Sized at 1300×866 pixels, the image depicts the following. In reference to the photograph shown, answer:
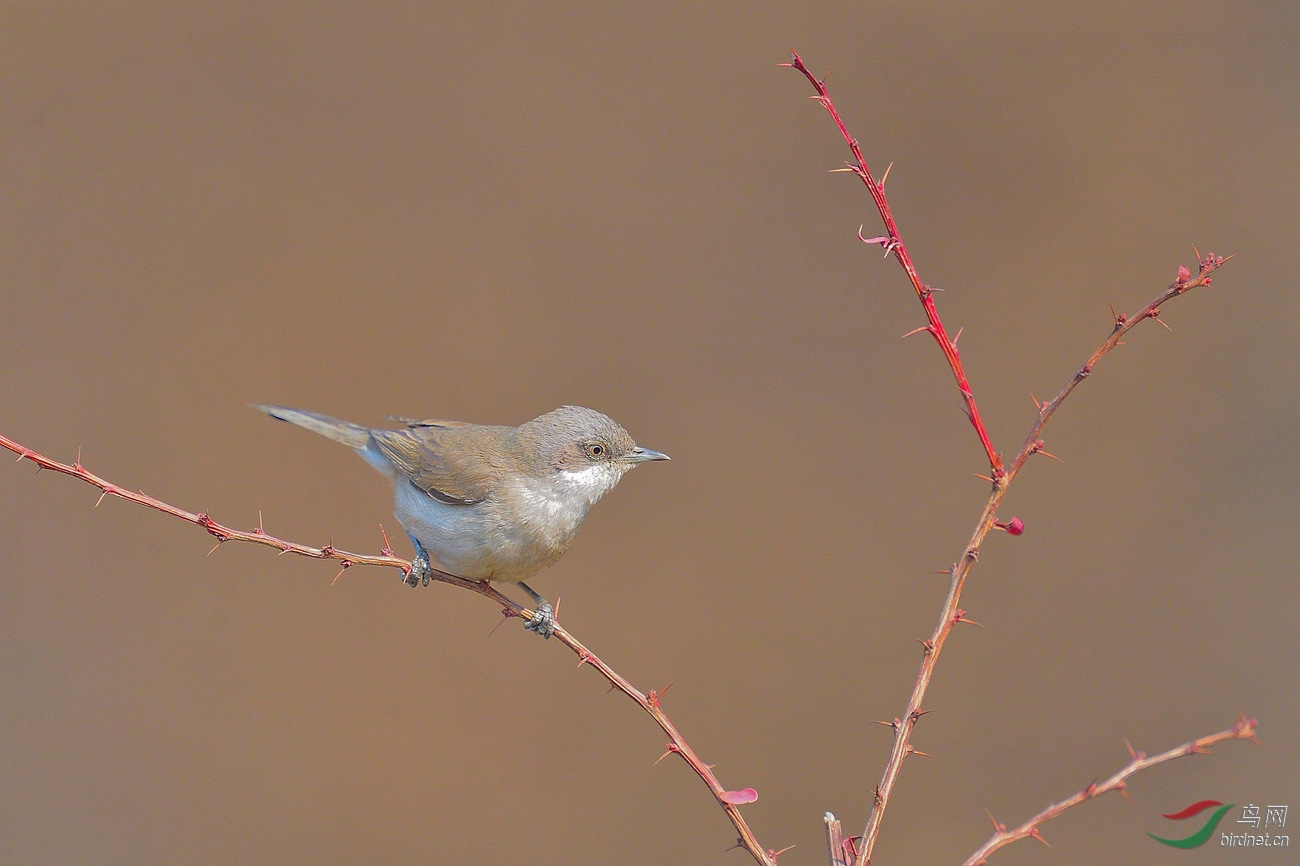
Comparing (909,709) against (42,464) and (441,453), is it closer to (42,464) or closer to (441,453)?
(42,464)

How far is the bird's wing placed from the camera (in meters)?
3.47

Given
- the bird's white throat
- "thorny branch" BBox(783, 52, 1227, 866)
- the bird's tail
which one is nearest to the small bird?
the bird's white throat

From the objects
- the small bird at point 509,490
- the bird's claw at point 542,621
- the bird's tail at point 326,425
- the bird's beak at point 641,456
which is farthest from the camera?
the bird's tail at point 326,425

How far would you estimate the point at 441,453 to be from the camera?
3715 mm

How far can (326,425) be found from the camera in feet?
13.4

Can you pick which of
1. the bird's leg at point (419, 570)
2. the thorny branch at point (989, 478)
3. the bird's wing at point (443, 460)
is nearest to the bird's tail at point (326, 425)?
the bird's wing at point (443, 460)

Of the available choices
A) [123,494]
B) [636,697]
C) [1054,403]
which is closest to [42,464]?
[123,494]

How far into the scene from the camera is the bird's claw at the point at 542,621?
3104 millimetres

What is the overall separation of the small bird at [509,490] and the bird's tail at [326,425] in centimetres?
35

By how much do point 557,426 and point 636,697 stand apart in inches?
58.4

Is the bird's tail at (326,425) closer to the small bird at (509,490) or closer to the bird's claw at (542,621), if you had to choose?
the small bird at (509,490)

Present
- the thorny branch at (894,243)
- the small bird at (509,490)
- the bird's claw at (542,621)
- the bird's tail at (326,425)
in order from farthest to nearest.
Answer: the bird's tail at (326,425) < the small bird at (509,490) < the bird's claw at (542,621) < the thorny branch at (894,243)

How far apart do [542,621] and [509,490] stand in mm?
482

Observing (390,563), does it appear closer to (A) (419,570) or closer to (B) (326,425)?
(A) (419,570)
